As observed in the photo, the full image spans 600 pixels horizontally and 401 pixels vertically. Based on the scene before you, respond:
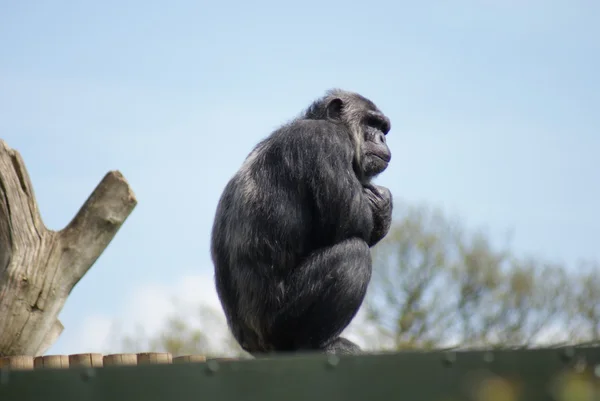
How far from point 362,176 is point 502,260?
1792cm

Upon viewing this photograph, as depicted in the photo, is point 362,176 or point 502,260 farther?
point 502,260

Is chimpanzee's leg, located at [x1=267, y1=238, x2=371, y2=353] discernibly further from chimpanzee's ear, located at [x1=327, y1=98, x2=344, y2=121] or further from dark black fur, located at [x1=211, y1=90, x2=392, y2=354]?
chimpanzee's ear, located at [x1=327, y1=98, x2=344, y2=121]

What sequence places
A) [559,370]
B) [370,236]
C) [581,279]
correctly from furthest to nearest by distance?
[581,279]
[370,236]
[559,370]

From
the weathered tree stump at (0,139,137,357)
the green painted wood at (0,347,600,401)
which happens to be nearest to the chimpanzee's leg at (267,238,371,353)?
the weathered tree stump at (0,139,137,357)

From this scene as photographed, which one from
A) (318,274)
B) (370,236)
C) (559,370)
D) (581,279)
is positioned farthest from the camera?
(581,279)

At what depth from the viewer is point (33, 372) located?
2.49 metres

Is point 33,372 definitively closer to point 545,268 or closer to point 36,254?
point 36,254

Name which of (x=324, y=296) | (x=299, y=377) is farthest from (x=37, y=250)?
(x=299, y=377)

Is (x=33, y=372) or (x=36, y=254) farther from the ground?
(x=33, y=372)

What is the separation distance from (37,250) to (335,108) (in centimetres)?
283

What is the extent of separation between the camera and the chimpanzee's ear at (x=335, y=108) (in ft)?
24.2

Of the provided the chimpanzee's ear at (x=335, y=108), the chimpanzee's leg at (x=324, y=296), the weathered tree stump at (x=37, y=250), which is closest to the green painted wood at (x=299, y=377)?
the chimpanzee's leg at (x=324, y=296)

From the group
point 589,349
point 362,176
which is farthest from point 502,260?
point 589,349

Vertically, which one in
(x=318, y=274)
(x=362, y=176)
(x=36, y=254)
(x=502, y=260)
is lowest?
(x=502, y=260)
